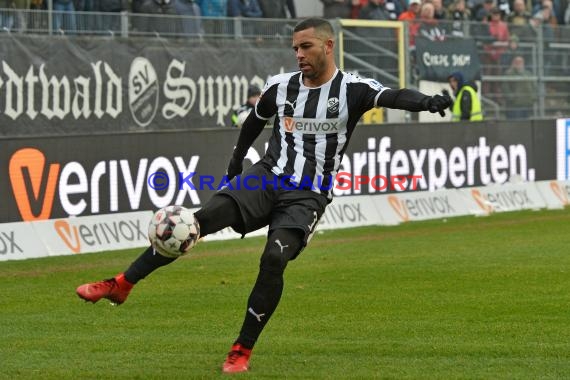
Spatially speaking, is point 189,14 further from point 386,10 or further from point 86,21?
point 386,10

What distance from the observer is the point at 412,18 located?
2514 centimetres

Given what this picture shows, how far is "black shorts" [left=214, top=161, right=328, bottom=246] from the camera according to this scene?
28.9 feet

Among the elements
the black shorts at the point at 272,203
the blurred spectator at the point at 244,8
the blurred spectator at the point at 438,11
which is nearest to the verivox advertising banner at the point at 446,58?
the blurred spectator at the point at 438,11

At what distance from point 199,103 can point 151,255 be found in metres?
11.6

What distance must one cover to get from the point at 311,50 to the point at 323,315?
3031mm

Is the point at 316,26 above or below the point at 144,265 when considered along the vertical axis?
above

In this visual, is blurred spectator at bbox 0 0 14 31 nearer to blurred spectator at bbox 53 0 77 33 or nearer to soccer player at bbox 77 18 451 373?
blurred spectator at bbox 53 0 77 33

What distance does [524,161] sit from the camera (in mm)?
23594

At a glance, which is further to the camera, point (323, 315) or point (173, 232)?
point (323, 315)

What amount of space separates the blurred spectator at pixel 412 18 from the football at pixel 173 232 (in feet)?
49.3

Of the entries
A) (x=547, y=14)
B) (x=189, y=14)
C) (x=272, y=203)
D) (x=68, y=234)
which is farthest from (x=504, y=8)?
(x=272, y=203)

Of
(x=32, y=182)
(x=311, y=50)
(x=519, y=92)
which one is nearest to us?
(x=311, y=50)

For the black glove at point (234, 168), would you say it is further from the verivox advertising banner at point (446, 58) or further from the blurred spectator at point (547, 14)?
the blurred spectator at point (547, 14)

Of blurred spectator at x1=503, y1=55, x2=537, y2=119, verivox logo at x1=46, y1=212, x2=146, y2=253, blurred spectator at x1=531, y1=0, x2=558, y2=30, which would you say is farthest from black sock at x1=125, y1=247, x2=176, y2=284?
blurred spectator at x1=531, y1=0, x2=558, y2=30
